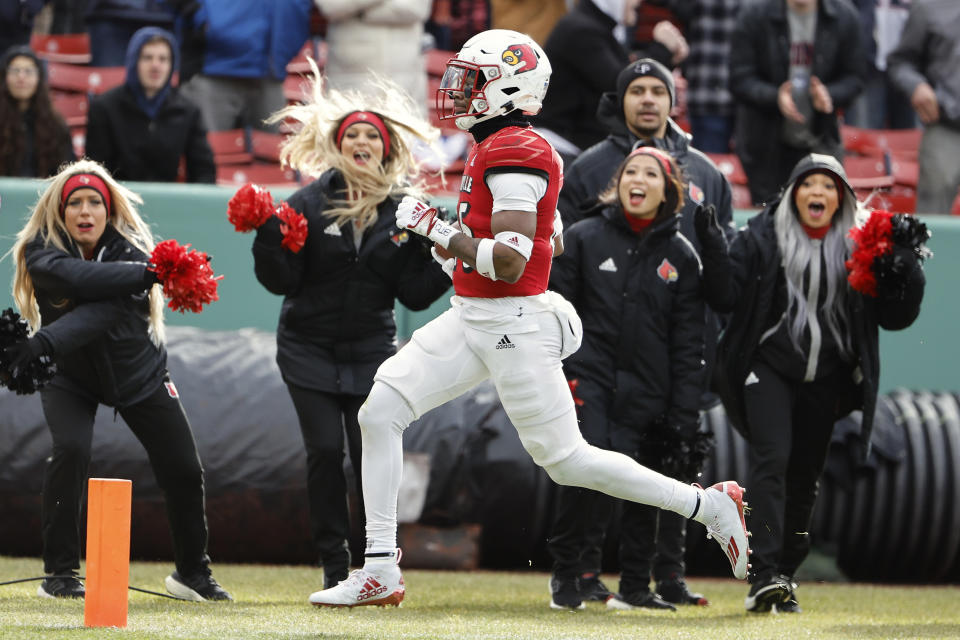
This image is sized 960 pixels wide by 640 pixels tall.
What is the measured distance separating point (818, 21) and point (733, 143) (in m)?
1.65

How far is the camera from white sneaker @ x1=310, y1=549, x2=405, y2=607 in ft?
20.0

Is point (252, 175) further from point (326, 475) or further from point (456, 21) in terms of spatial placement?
point (326, 475)

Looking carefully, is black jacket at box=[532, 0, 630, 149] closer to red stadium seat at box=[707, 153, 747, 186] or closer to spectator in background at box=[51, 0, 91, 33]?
red stadium seat at box=[707, 153, 747, 186]

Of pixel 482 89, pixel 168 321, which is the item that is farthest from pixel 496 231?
pixel 168 321

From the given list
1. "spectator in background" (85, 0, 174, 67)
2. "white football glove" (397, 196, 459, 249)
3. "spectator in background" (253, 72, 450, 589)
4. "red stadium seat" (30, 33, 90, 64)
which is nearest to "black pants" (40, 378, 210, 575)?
"spectator in background" (253, 72, 450, 589)

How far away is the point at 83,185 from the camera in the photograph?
666cm

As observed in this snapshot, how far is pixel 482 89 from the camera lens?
5.85m

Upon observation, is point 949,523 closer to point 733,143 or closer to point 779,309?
point 779,309

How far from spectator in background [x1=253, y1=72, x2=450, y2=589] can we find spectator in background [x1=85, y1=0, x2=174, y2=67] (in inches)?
176

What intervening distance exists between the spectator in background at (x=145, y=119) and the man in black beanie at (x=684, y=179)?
2.98 m

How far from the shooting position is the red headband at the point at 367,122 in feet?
23.4

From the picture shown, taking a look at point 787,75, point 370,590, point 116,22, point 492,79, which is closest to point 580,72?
point 787,75

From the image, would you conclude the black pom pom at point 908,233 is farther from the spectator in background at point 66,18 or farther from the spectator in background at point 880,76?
the spectator in background at point 66,18

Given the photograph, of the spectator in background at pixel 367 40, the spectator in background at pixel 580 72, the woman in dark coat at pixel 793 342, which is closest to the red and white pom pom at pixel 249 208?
the woman in dark coat at pixel 793 342
